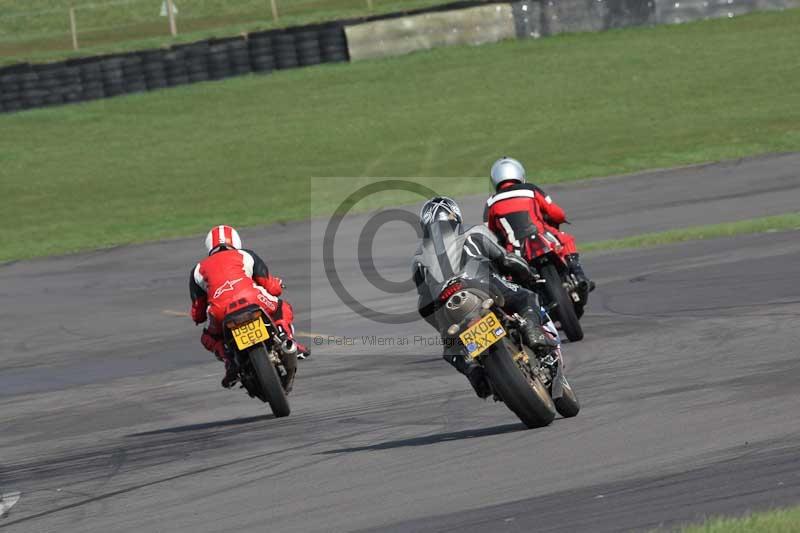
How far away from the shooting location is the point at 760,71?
3180cm

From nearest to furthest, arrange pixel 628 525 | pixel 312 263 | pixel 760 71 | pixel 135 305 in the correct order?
1. pixel 628 525
2. pixel 135 305
3. pixel 312 263
4. pixel 760 71

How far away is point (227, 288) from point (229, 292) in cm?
4

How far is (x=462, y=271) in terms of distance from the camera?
8.84 meters

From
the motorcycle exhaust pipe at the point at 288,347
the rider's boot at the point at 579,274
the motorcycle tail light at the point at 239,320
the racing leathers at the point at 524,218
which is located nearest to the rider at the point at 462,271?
the motorcycle tail light at the point at 239,320

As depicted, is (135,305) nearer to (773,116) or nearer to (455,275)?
(455,275)

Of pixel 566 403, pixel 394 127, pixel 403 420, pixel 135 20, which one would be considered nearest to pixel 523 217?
pixel 403 420

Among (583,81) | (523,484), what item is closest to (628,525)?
(523,484)

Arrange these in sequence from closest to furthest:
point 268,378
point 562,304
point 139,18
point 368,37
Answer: point 268,378, point 562,304, point 368,37, point 139,18

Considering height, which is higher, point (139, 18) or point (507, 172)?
point (507, 172)

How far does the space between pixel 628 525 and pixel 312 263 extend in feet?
49.1

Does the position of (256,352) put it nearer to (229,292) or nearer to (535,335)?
(229,292)

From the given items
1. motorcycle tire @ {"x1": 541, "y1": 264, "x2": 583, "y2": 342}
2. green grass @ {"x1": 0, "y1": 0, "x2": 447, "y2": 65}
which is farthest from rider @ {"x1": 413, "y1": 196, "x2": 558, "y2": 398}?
green grass @ {"x1": 0, "y1": 0, "x2": 447, "y2": 65}

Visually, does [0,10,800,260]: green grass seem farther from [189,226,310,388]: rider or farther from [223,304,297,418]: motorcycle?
[223,304,297,418]: motorcycle

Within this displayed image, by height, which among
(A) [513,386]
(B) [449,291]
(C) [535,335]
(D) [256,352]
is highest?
(B) [449,291]
